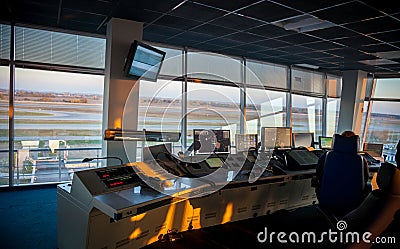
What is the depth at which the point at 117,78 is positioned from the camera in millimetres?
4355

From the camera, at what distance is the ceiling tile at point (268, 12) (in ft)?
11.4

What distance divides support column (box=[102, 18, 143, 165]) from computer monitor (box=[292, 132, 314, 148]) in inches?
99.4

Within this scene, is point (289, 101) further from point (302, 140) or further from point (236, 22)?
point (236, 22)

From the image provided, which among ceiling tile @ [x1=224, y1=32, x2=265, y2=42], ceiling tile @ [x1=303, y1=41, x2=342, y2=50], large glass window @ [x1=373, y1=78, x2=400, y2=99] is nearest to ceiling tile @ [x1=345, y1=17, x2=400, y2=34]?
ceiling tile @ [x1=303, y1=41, x2=342, y2=50]

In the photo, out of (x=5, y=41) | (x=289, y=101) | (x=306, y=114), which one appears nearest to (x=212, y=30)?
(x=5, y=41)

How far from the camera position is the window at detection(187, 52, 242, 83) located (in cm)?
616

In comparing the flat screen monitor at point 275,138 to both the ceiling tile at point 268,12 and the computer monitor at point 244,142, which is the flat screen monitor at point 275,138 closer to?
the computer monitor at point 244,142

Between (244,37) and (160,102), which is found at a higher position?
(244,37)

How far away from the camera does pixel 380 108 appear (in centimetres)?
802

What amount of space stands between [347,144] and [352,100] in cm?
499

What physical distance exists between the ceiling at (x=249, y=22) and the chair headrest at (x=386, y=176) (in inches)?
83.4

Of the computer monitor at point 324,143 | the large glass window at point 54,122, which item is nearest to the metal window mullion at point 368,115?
the computer monitor at point 324,143

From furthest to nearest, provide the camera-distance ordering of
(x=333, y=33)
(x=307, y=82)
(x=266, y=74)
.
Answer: (x=307, y=82), (x=266, y=74), (x=333, y=33)

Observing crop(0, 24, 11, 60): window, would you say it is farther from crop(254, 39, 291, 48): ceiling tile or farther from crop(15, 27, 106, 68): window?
crop(254, 39, 291, 48): ceiling tile
